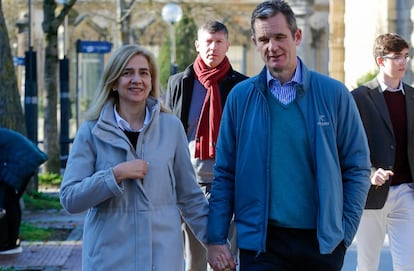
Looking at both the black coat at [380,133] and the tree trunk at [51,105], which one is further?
the tree trunk at [51,105]

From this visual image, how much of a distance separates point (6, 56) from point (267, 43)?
39.7 ft

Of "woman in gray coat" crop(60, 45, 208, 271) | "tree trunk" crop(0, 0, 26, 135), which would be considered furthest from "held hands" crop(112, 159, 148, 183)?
"tree trunk" crop(0, 0, 26, 135)

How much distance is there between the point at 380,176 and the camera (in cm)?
717

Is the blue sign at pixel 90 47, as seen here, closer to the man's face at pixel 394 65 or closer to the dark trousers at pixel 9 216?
the dark trousers at pixel 9 216

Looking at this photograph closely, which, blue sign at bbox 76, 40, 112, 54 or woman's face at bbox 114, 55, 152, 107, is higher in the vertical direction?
woman's face at bbox 114, 55, 152, 107

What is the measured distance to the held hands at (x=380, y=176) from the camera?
7.16 meters

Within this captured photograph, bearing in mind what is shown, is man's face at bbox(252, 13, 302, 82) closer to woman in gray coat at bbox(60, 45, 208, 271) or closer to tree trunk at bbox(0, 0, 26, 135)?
woman in gray coat at bbox(60, 45, 208, 271)

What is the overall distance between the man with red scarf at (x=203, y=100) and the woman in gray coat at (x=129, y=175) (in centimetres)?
198

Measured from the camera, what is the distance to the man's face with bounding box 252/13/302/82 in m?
5.15

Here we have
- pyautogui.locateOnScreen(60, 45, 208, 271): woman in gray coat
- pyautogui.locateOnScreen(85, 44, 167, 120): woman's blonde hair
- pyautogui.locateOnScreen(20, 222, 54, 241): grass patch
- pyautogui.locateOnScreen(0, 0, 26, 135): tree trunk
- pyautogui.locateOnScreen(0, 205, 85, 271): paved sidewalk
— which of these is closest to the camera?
pyautogui.locateOnScreen(60, 45, 208, 271): woman in gray coat

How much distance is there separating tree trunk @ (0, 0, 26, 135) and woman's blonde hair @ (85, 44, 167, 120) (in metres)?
11.3

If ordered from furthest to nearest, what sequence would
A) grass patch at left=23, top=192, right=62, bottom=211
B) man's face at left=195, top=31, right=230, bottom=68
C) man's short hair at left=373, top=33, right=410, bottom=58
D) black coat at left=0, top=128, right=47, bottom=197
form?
grass patch at left=23, top=192, right=62, bottom=211 → black coat at left=0, top=128, right=47, bottom=197 → man's face at left=195, top=31, right=230, bottom=68 → man's short hair at left=373, top=33, right=410, bottom=58

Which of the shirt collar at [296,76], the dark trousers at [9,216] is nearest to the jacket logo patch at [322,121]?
the shirt collar at [296,76]

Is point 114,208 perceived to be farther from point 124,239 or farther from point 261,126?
point 261,126
